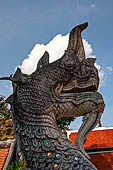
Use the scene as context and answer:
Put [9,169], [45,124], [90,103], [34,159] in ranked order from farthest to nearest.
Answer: [9,169]
[90,103]
[45,124]
[34,159]

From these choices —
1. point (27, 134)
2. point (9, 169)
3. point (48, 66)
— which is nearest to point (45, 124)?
point (27, 134)

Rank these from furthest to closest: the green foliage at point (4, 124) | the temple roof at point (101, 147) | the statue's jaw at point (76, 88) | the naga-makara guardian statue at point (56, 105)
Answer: the green foliage at point (4, 124) → the temple roof at point (101, 147) → the statue's jaw at point (76, 88) → the naga-makara guardian statue at point (56, 105)

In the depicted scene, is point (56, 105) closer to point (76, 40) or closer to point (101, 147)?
point (76, 40)

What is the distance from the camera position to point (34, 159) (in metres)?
2.08

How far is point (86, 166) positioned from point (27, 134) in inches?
31.0

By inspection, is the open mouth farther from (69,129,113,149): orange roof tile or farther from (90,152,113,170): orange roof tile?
(69,129,113,149): orange roof tile

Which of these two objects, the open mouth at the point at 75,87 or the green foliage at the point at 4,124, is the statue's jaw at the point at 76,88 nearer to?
the open mouth at the point at 75,87

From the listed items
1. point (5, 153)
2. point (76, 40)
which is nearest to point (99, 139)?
point (5, 153)

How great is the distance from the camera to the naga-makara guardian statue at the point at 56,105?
6.73ft

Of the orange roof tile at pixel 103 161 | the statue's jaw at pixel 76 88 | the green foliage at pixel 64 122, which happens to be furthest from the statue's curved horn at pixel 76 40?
the green foliage at pixel 64 122

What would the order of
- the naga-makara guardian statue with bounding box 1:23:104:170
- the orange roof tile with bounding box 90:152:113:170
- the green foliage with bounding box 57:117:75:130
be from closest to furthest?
1. the naga-makara guardian statue with bounding box 1:23:104:170
2. the orange roof tile with bounding box 90:152:113:170
3. the green foliage with bounding box 57:117:75:130

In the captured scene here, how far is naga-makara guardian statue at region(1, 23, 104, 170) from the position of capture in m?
2.05

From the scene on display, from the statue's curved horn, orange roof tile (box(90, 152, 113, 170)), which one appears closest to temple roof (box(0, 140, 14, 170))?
orange roof tile (box(90, 152, 113, 170))

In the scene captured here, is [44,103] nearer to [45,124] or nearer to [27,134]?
[45,124]
